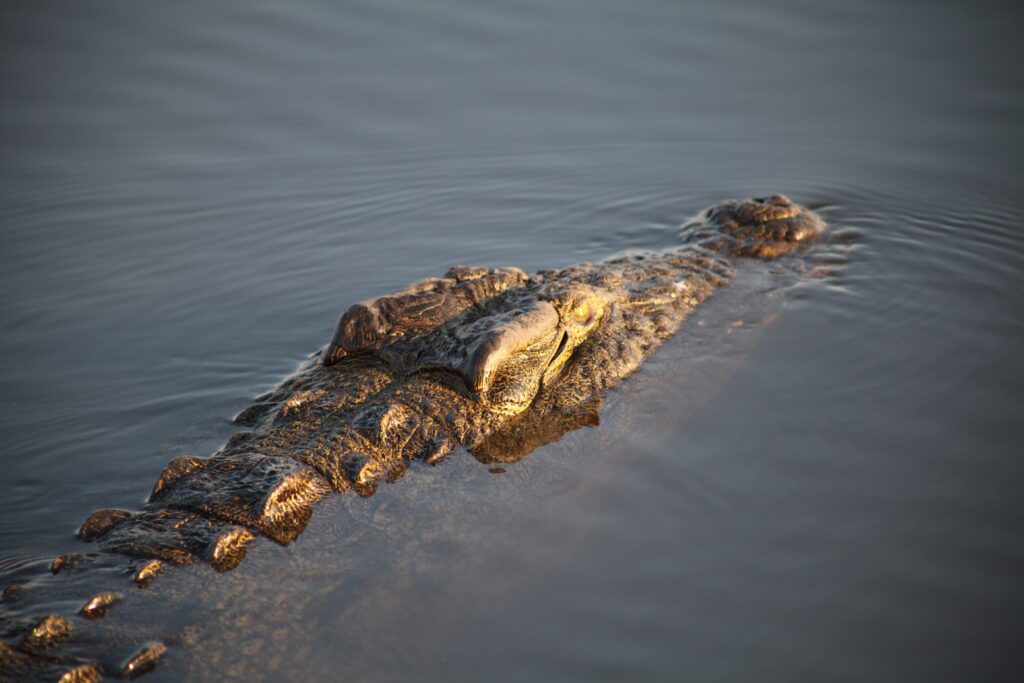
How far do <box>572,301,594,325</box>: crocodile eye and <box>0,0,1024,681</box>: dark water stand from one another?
1.78 feet

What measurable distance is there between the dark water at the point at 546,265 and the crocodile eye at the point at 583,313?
0.54 m

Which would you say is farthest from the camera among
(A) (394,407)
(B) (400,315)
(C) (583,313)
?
(C) (583,313)

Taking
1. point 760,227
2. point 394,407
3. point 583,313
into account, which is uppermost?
point 760,227

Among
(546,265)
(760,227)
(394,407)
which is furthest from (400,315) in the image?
(760,227)

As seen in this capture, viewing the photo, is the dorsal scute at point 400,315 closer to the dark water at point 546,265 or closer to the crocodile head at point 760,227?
the dark water at point 546,265

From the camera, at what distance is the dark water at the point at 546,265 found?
4.23 metres

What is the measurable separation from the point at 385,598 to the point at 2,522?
2175 mm

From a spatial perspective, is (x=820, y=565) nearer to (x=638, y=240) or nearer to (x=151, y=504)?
(x=151, y=504)

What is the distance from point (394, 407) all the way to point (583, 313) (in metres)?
1.41

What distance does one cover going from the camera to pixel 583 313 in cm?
566

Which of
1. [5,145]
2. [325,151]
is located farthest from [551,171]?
[5,145]

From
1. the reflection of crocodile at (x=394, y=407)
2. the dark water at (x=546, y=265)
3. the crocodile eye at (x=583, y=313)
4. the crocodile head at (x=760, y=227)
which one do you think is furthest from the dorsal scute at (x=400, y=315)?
the crocodile head at (x=760, y=227)

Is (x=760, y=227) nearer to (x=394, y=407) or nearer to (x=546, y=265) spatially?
(x=546, y=265)

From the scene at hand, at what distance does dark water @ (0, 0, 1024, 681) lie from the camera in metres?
4.23
